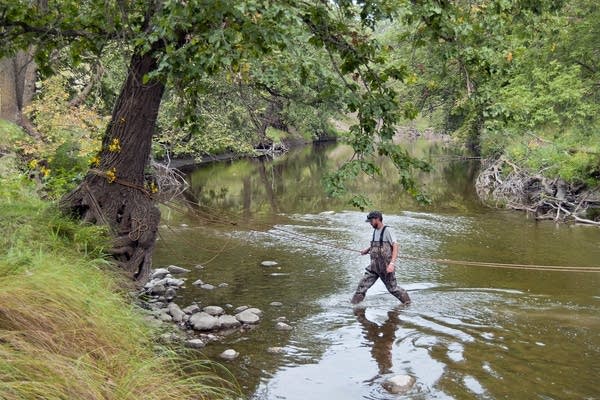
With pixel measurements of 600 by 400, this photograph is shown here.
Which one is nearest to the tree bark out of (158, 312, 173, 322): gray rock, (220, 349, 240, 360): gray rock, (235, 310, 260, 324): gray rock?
(158, 312, 173, 322): gray rock

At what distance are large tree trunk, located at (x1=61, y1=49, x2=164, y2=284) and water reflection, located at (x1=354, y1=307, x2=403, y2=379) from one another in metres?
3.72

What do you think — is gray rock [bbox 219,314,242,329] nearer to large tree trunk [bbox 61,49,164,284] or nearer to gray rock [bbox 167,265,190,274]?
large tree trunk [bbox 61,49,164,284]

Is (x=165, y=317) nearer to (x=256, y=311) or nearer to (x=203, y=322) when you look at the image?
(x=203, y=322)

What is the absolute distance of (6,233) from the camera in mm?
7461

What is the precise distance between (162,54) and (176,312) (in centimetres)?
488

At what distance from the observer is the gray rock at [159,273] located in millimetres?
11831

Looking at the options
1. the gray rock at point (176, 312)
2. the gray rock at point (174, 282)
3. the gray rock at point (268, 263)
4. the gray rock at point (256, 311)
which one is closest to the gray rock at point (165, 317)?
the gray rock at point (176, 312)

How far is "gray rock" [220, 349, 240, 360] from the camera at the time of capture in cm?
784

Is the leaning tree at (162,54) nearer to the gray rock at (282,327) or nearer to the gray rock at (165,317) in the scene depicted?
the gray rock at (165,317)

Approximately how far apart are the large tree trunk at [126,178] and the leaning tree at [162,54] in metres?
0.02

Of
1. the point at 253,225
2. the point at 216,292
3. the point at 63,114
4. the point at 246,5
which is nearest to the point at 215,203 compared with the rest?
the point at 253,225

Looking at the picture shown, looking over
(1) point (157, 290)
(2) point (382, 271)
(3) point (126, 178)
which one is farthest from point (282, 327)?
(3) point (126, 178)

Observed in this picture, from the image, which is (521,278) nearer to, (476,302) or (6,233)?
(476,302)

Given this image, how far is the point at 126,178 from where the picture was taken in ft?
29.1
